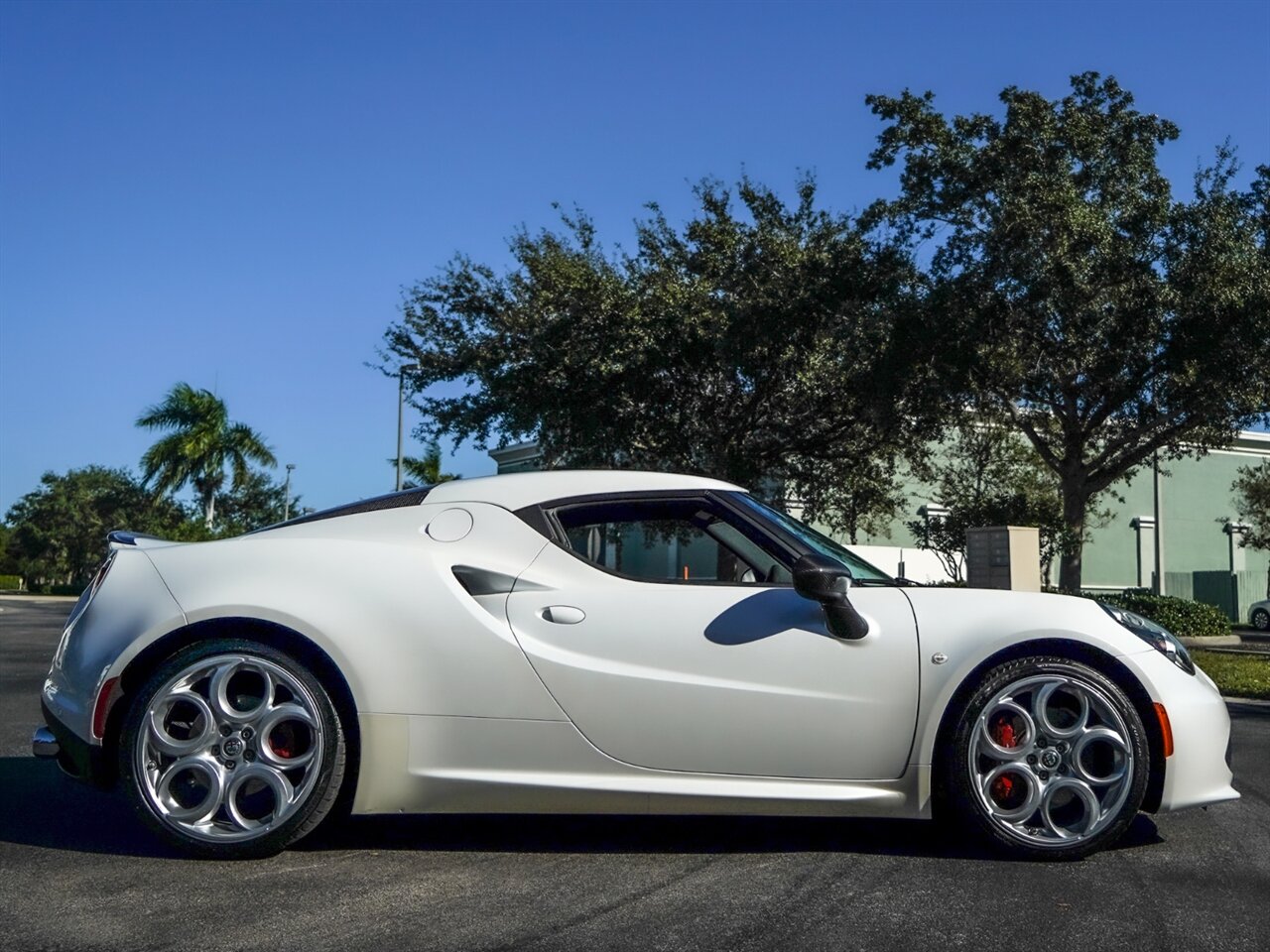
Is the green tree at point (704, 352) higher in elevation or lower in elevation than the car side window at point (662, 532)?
higher

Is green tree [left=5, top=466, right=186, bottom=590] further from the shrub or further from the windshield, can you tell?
the windshield

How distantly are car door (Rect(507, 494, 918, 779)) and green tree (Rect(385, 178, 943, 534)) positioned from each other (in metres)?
16.8

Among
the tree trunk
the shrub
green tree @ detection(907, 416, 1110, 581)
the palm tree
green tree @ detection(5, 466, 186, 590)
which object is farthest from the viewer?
green tree @ detection(5, 466, 186, 590)

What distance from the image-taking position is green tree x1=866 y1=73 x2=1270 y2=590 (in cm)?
1902

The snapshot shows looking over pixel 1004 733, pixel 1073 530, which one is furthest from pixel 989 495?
pixel 1004 733

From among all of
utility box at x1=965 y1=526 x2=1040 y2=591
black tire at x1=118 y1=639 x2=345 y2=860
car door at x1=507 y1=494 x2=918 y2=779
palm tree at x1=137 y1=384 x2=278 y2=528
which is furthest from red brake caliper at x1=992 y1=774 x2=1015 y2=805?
palm tree at x1=137 y1=384 x2=278 y2=528

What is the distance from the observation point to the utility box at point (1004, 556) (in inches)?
762

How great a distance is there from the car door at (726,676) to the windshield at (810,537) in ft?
0.99

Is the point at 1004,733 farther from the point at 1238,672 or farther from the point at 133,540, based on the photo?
the point at 1238,672

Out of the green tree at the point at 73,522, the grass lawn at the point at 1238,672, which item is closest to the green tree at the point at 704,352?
the grass lawn at the point at 1238,672

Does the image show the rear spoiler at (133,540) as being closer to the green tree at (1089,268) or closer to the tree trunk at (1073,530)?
the green tree at (1089,268)

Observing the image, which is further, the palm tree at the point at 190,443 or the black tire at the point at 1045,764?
the palm tree at the point at 190,443

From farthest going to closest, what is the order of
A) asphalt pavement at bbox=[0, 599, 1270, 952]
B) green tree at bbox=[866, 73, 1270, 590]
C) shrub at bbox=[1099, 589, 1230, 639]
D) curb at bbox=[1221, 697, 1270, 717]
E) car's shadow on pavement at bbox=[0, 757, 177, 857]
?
1. shrub at bbox=[1099, 589, 1230, 639]
2. green tree at bbox=[866, 73, 1270, 590]
3. curb at bbox=[1221, 697, 1270, 717]
4. car's shadow on pavement at bbox=[0, 757, 177, 857]
5. asphalt pavement at bbox=[0, 599, 1270, 952]

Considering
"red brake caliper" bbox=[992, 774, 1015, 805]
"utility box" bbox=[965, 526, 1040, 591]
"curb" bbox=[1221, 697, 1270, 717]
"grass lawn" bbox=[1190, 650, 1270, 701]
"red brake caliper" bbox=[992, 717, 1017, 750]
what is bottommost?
"curb" bbox=[1221, 697, 1270, 717]
